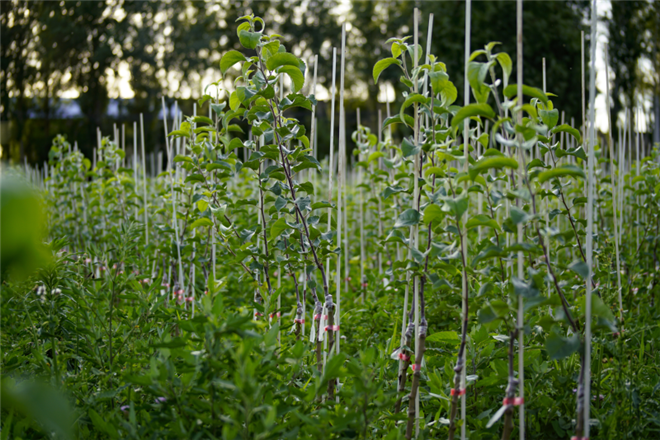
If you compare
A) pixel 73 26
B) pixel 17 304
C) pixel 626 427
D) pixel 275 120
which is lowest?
pixel 626 427

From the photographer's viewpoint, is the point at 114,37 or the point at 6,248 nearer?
the point at 6,248

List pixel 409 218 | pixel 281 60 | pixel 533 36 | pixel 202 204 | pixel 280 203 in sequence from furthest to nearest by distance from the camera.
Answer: pixel 533 36
pixel 202 204
pixel 280 203
pixel 281 60
pixel 409 218

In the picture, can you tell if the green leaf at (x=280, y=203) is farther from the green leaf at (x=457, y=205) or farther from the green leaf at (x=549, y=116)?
the green leaf at (x=549, y=116)

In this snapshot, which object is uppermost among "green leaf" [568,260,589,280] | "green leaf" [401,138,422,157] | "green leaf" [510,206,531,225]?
"green leaf" [401,138,422,157]

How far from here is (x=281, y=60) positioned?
61.5 inches

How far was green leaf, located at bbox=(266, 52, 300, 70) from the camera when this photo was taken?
5.08 ft

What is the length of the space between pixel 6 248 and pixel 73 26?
56.9 ft

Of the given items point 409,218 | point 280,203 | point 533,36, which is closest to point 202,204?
point 280,203

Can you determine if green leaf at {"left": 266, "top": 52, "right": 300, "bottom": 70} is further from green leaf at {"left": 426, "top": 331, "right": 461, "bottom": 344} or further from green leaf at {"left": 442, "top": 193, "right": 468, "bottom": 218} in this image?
green leaf at {"left": 426, "top": 331, "right": 461, "bottom": 344}

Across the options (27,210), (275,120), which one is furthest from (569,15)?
(27,210)

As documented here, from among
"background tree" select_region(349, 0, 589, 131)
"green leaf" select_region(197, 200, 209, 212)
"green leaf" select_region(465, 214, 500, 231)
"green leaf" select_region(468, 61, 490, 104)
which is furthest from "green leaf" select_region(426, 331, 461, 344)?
"background tree" select_region(349, 0, 589, 131)

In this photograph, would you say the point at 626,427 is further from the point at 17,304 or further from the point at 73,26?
the point at 73,26

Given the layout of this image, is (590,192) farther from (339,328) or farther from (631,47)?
(631,47)

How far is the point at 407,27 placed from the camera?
1766cm
